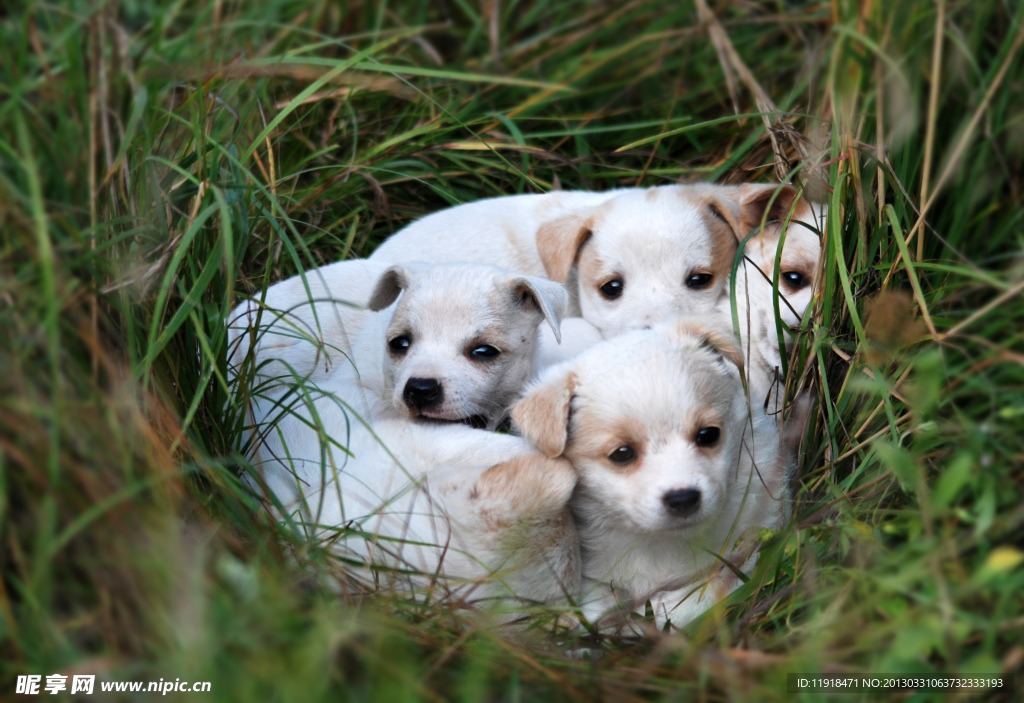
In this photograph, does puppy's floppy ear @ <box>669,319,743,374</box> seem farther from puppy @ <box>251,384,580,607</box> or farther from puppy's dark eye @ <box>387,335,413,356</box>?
puppy's dark eye @ <box>387,335,413,356</box>

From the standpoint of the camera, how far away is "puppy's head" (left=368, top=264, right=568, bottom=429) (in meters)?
3.26

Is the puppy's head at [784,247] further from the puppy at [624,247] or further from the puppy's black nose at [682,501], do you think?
the puppy's black nose at [682,501]

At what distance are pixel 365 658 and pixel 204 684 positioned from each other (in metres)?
0.31

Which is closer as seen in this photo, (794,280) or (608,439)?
(608,439)

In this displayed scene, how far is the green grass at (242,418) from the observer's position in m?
1.78

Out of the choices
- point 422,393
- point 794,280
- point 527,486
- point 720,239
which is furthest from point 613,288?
point 527,486

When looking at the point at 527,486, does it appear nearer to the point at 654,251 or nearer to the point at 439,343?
the point at 439,343

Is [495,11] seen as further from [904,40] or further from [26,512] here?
[26,512]

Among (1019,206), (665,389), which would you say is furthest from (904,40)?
(665,389)

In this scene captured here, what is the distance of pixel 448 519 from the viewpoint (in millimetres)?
2605

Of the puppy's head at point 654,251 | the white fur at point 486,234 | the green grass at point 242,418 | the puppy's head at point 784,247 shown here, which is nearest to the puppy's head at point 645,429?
the green grass at point 242,418

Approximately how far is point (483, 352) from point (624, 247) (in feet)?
2.83

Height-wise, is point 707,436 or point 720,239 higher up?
point 720,239

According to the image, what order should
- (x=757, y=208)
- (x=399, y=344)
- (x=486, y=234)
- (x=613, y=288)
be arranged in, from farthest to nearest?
(x=486, y=234) → (x=613, y=288) → (x=757, y=208) → (x=399, y=344)
